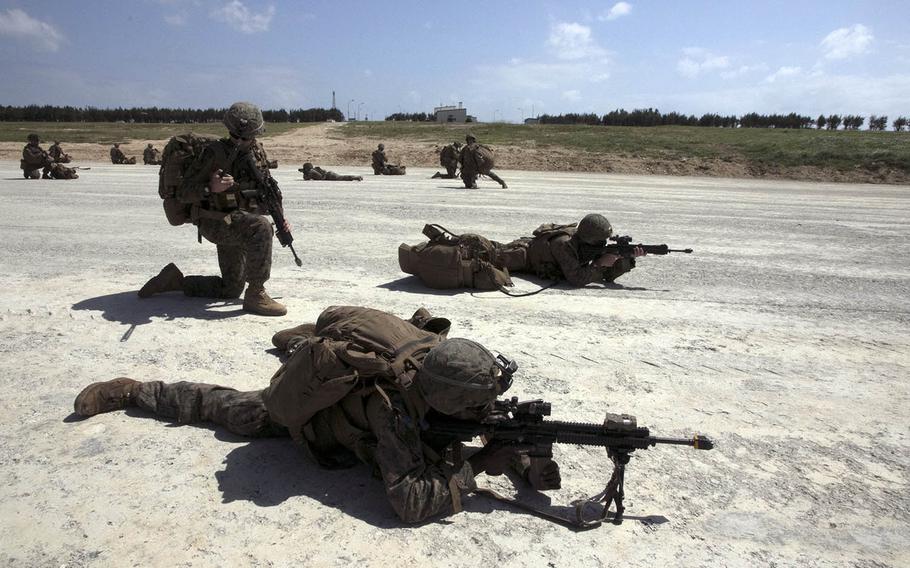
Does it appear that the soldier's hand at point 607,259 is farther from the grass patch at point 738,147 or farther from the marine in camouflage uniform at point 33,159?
the grass patch at point 738,147

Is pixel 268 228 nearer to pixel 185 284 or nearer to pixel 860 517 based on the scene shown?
pixel 185 284

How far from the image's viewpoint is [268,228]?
645cm

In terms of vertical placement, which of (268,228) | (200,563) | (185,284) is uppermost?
(268,228)

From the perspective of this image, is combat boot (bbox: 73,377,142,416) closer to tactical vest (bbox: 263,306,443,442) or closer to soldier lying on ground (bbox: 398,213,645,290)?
tactical vest (bbox: 263,306,443,442)

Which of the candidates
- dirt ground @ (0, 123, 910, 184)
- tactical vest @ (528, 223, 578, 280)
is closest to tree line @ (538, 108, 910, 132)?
dirt ground @ (0, 123, 910, 184)

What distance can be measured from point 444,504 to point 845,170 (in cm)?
3038

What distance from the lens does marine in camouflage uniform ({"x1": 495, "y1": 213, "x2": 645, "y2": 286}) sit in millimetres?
7785

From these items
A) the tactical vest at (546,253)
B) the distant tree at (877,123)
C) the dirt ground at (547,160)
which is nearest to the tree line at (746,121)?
the distant tree at (877,123)

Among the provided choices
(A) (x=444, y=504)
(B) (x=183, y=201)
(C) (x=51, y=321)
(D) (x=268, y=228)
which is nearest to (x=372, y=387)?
(A) (x=444, y=504)

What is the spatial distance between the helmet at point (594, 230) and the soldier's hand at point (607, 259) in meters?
0.20

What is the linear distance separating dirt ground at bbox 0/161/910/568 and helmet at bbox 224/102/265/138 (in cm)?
184

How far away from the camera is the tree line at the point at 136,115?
70438 mm

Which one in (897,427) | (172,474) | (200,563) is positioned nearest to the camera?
(200,563)

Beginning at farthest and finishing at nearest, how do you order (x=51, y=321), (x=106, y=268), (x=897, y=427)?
1. (x=106, y=268)
2. (x=51, y=321)
3. (x=897, y=427)
